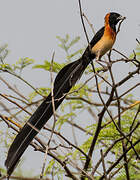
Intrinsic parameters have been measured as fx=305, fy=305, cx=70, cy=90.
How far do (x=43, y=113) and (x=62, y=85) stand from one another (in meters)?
0.13

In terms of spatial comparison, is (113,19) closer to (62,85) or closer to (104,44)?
(104,44)

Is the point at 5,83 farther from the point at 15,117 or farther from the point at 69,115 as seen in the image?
the point at 69,115

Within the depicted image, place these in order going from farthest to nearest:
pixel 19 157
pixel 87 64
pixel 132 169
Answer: pixel 87 64
pixel 132 169
pixel 19 157

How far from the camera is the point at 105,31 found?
1.12 m

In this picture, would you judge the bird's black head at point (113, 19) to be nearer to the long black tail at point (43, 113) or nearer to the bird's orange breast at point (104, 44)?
the bird's orange breast at point (104, 44)

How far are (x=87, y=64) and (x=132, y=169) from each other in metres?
0.39

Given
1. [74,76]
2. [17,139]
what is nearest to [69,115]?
[74,76]

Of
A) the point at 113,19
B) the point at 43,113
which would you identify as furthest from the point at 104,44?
the point at 43,113

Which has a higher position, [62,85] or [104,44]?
[104,44]

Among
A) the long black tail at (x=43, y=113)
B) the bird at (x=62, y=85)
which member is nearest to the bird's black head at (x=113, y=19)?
the bird at (x=62, y=85)

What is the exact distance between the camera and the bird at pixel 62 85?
0.86 m

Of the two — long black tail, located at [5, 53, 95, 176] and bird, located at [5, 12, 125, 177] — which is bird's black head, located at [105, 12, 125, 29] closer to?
bird, located at [5, 12, 125, 177]

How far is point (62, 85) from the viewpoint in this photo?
1015 millimetres

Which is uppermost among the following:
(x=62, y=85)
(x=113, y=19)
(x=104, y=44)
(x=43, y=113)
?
(x=113, y=19)
